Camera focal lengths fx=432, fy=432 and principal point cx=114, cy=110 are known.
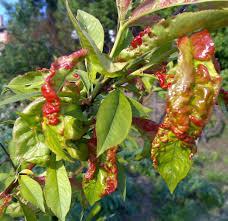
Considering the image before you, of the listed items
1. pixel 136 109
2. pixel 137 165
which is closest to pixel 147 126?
pixel 136 109

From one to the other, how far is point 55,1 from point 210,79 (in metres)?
16.2

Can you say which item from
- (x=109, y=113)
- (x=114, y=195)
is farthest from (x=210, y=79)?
(x=114, y=195)

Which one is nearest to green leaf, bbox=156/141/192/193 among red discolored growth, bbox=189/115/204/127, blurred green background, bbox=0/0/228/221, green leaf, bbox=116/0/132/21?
red discolored growth, bbox=189/115/204/127

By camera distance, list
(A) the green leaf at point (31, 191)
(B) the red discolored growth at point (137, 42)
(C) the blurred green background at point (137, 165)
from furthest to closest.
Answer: (C) the blurred green background at point (137, 165)
(A) the green leaf at point (31, 191)
(B) the red discolored growth at point (137, 42)

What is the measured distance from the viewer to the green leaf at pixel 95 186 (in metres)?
0.87

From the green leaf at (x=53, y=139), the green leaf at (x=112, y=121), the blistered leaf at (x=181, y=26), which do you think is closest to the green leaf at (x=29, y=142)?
the green leaf at (x=53, y=139)

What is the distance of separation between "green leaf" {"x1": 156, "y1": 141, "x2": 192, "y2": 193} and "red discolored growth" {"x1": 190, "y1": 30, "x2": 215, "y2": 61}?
139 millimetres

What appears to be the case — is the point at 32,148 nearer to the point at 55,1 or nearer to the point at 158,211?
the point at 158,211

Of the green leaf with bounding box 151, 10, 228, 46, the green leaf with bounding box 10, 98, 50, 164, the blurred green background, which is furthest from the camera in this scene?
the blurred green background

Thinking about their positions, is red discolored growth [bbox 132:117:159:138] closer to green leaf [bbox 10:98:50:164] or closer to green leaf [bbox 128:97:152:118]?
green leaf [bbox 128:97:152:118]

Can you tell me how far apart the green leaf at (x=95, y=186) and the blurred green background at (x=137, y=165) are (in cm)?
36

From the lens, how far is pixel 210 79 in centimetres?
66

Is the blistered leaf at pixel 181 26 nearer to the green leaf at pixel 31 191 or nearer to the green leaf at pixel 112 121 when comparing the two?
the green leaf at pixel 112 121

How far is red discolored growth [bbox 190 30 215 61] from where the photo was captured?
67 cm
